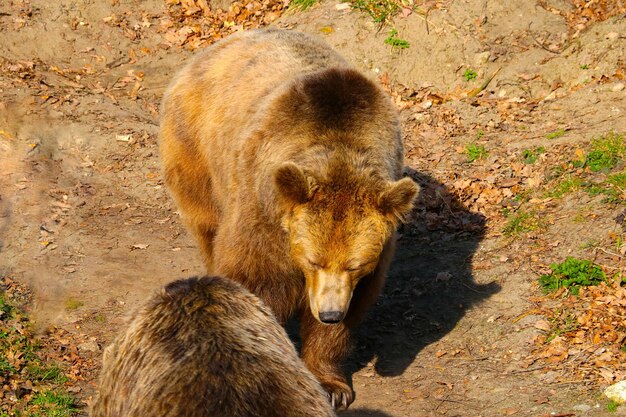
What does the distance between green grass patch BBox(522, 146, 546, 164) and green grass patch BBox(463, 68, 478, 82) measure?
2.24 m

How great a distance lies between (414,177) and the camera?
35.9 feet

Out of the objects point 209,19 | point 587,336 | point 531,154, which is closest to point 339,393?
point 587,336

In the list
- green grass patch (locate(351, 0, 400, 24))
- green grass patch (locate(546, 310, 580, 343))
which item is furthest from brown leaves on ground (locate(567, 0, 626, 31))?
green grass patch (locate(546, 310, 580, 343))

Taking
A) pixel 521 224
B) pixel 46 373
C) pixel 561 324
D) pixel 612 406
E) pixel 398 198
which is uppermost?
pixel 398 198

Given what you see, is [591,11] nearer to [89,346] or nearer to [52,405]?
[89,346]

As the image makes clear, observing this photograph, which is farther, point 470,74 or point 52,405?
point 470,74

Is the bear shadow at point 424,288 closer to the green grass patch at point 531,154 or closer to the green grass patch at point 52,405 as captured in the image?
the green grass patch at point 531,154

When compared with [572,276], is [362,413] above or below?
below

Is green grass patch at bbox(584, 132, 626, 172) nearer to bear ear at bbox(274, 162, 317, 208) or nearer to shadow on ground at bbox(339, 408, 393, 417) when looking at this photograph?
shadow on ground at bbox(339, 408, 393, 417)

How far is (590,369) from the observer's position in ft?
23.0

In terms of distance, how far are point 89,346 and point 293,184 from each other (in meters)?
2.75

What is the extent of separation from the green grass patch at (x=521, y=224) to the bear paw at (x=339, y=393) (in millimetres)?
2912

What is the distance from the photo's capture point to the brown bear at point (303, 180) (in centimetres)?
645

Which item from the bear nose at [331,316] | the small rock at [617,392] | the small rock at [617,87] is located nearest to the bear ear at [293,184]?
the bear nose at [331,316]
